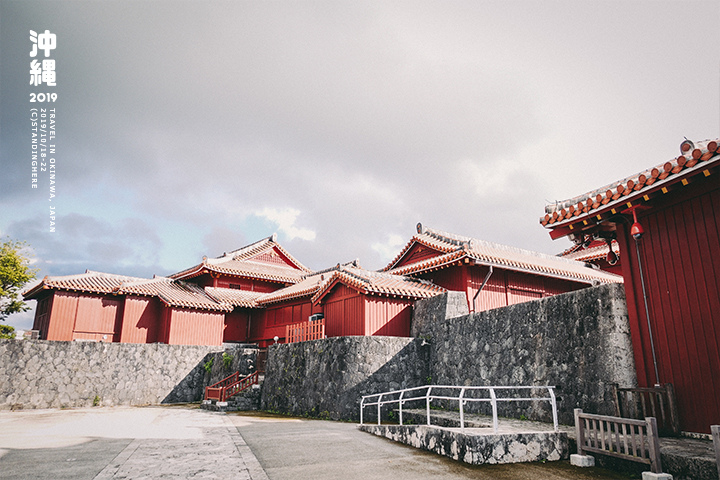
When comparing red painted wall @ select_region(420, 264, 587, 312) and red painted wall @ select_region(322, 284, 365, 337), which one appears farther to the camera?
red painted wall @ select_region(420, 264, 587, 312)

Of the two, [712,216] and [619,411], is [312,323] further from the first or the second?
[712,216]

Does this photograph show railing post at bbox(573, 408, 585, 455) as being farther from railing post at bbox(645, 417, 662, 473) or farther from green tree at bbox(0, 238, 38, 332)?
green tree at bbox(0, 238, 38, 332)

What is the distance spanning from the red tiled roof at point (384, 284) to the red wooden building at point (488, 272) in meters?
0.74

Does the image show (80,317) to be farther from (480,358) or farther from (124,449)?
(480,358)

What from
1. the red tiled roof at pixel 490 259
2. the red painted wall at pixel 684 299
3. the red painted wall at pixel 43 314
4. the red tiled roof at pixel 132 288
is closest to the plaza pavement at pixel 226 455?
the red painted wall at pixel 684 299

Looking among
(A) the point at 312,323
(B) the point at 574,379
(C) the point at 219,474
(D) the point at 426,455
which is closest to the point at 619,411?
(B) the point at 574,379

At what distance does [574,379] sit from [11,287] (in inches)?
1110

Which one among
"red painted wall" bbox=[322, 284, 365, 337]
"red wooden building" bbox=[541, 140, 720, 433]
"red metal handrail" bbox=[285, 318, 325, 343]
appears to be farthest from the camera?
"red metal handrail" bbox=[285, 318, 325, 343]

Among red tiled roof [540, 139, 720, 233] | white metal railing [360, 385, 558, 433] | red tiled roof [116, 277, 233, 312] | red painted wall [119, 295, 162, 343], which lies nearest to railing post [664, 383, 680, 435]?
white metal railing [360, 385, 558, 433]

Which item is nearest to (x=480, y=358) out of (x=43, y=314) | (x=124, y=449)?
(x=124, y=449)

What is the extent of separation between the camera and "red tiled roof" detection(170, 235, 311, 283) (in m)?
Result: 24.8

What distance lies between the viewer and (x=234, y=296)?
2442cm

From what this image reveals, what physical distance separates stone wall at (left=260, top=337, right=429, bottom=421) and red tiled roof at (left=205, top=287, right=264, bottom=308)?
29.0 feet

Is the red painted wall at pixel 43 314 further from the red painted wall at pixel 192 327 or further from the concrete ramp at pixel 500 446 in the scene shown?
the concrete ramp at pixel 500 446
